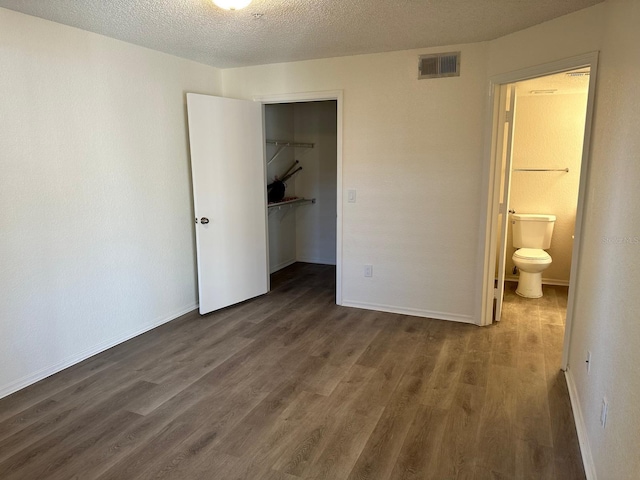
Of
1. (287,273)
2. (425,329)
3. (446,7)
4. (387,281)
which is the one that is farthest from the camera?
(287,273)

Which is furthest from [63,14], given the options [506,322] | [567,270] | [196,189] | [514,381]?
[567,270]

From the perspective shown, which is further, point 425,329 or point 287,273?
point 287,273

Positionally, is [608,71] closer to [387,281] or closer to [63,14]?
[387,281]

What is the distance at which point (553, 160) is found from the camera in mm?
4762

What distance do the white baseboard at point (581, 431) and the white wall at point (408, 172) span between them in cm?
117

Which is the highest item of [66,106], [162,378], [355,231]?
[66,106]

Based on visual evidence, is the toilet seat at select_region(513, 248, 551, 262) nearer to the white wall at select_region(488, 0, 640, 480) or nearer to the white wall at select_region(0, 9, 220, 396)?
the white wall at select_region(488, 0, 640, 480)

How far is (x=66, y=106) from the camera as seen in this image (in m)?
2.91

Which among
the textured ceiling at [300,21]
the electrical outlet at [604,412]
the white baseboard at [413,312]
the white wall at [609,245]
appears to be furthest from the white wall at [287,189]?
the electrical outlet at [604,412]

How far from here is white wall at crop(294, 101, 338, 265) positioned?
578 centimetres

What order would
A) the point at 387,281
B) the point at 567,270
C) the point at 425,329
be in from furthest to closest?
the point at 567,270 → the point at 387,281 → the point at 425,329

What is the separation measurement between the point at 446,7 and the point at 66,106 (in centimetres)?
254

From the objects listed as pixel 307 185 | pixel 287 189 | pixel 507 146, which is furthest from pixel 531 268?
pixel 287 189

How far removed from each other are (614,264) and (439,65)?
2.25m
